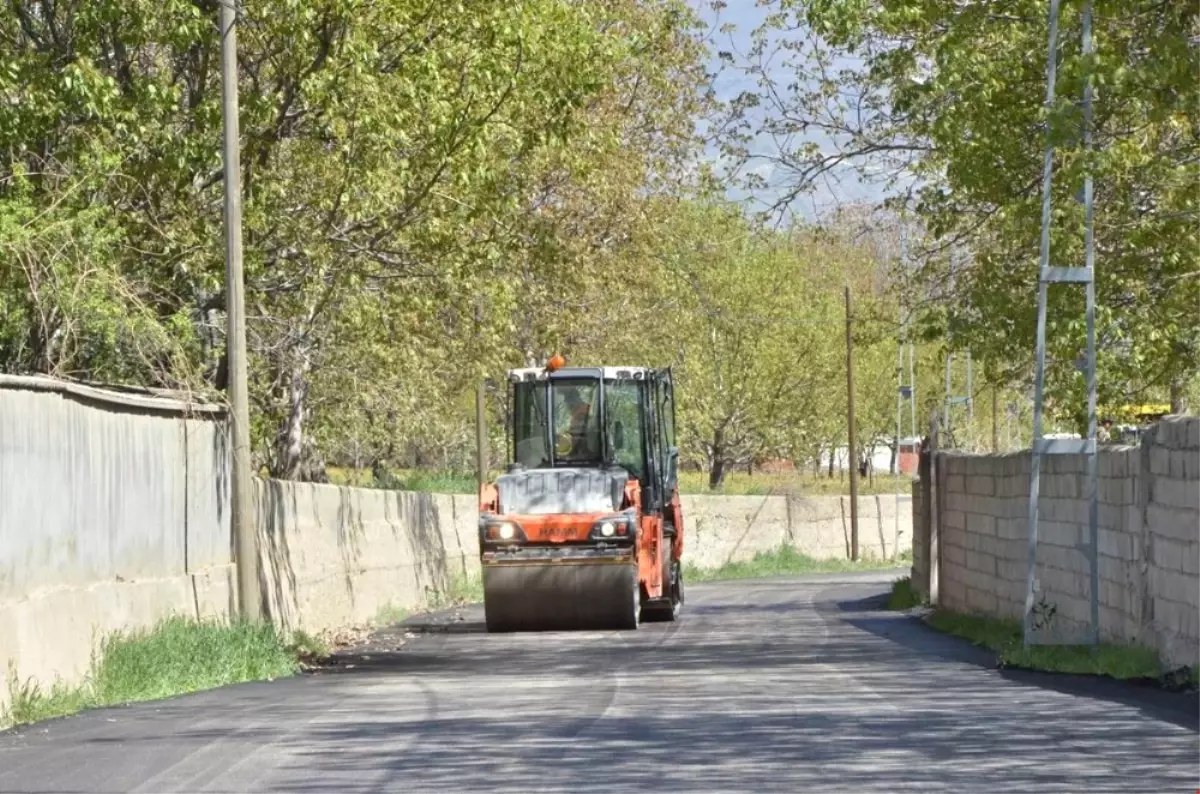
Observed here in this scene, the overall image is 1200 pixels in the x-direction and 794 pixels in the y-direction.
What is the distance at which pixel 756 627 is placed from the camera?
86.4ft

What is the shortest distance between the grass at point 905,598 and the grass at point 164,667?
13.1 m

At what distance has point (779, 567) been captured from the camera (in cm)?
5834

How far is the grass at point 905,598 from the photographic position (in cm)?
3157

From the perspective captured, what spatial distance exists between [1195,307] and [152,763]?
14318 millimetres

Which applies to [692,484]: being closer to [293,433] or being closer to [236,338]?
[293,433]

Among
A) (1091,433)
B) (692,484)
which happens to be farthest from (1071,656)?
(692,484)

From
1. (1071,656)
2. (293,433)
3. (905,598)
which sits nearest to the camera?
(1071,656)

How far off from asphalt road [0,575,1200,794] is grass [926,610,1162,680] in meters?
0.43

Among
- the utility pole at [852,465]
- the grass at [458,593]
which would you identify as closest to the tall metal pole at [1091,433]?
the grass at [458,593]

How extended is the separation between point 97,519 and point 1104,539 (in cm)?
916

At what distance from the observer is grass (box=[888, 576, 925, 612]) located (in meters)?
31.6

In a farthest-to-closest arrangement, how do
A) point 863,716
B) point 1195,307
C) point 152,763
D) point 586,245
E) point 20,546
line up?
point 586,245, point 1195,307, point 20,546, point 863,716, point 152,763

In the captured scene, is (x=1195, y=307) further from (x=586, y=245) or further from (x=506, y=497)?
(x=586, y=245)

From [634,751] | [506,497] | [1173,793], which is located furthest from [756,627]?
[1173,793]
